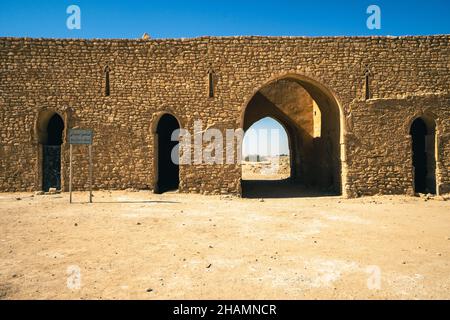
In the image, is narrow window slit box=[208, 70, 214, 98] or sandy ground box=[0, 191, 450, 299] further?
narrow window slit box=[208, 70, 214, 98]

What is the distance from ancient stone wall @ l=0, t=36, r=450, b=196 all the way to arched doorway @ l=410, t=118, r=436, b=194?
1.19 feet

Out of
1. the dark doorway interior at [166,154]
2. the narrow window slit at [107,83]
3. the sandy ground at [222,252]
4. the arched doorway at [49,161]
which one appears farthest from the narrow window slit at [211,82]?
the arched doorway at [49,161]

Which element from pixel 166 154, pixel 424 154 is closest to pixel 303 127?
pixel 424 154

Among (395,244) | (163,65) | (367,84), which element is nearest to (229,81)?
(163,65)

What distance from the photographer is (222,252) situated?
186 inches

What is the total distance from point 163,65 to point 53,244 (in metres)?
7.76

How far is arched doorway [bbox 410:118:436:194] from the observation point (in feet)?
36.4

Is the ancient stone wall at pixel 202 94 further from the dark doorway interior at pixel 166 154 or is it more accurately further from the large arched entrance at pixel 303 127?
the dark doorway interior at pixel 166 154

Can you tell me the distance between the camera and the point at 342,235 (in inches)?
227

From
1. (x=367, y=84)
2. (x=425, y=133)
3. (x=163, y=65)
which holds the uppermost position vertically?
(x=163, y=65)

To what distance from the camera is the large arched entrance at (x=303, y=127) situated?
1286 cm

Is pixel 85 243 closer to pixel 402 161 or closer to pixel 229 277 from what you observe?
pixel 229 277

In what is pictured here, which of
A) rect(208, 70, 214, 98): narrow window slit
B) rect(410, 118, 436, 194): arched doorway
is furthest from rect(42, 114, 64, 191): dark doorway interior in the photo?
rect(410, 118, 436, 194): arched doorway

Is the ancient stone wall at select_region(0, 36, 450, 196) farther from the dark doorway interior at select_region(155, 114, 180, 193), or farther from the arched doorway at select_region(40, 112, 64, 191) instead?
the dark doorway interior at select_region(155, 114, 180, 193)
